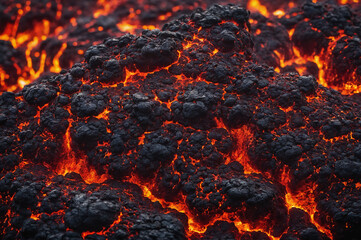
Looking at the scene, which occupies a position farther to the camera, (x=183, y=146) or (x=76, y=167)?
(x=76, y=167)

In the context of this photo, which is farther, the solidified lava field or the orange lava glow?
the orange lava glow

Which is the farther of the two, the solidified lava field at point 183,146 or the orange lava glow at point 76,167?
the orange lava glow at point 76,167

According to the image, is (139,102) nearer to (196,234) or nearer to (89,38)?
(196,234)

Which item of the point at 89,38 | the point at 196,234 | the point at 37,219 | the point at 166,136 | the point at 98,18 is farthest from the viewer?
the point at 98,18

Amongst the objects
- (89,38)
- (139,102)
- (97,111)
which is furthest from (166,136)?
(89,38)

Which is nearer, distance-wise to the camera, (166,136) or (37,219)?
(37,219)

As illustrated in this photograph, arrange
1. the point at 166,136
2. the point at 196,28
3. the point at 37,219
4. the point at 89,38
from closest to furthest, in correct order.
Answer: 1. the point at 37,219
2. the point at 166,136
3. the point at 196,28
4. the point at 89,38

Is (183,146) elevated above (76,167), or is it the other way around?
(183,146)

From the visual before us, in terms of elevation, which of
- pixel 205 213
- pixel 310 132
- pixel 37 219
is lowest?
pixel 37 219
